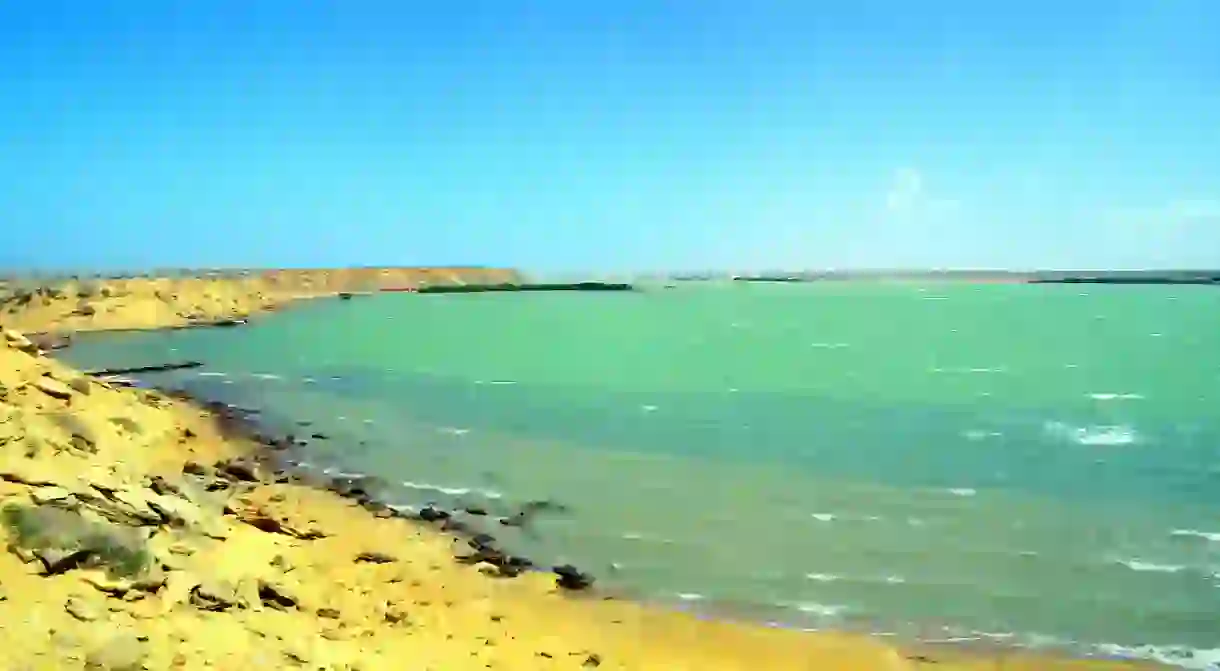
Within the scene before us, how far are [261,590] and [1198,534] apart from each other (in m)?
11.8

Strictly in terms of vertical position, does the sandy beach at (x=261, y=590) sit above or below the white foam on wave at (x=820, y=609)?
above

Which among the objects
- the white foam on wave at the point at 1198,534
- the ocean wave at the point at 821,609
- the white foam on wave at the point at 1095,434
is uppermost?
the white foam on wave at the point at 1095,434

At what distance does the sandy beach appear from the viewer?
5.75 m

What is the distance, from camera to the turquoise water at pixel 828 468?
9969 mm

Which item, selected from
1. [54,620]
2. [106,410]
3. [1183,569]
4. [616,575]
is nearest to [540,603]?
[616,575]

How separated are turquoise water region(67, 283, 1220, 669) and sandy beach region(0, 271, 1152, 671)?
89 cm

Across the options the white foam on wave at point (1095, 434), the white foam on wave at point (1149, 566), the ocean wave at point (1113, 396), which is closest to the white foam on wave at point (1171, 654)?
the white foam on wave at point (1149, 566)

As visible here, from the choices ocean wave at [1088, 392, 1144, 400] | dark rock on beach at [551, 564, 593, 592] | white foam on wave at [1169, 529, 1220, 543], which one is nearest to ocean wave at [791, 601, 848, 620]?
dark rock on beach at [551, 564, 593, 592]

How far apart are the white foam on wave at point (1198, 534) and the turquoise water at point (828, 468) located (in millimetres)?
58

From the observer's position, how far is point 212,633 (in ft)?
19.4

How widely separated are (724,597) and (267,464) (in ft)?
29.1

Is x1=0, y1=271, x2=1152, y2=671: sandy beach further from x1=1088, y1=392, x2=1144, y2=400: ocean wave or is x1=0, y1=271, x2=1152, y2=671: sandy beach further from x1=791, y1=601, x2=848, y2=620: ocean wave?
x1=1088, y1=392, x2=1144, y2=400: ocean wave

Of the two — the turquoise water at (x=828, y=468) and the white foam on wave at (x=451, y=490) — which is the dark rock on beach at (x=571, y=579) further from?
the white foam on wave at (x=451, y=490)

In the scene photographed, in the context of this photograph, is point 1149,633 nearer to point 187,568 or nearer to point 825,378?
point 187,568
